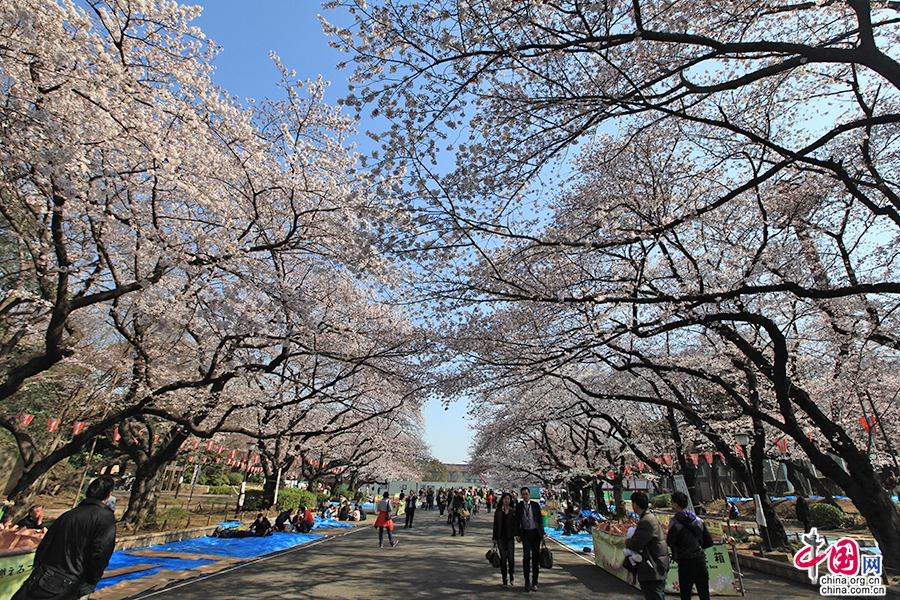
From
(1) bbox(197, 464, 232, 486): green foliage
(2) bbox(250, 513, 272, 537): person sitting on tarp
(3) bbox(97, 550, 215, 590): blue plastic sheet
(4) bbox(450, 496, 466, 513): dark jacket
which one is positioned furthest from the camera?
(1) bbox(197, 464, 232, 486): green foliage

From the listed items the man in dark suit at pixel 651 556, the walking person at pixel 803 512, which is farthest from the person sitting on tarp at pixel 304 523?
the walking person at pixel 803 512

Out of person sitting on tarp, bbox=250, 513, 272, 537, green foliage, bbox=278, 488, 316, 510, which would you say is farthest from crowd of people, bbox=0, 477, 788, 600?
green foliage, bbox=278, 488, 316, 510

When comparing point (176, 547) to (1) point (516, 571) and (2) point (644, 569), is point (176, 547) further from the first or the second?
(2) point (644, 569)

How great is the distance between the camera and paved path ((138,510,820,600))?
7027 mm

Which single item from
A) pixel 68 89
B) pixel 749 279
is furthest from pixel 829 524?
pixel 68 89

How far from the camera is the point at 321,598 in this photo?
663cm

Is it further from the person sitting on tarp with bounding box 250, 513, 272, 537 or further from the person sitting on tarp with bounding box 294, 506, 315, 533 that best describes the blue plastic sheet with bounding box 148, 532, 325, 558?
the person sitting on tarp with bounding box 294, 506, 315, 533

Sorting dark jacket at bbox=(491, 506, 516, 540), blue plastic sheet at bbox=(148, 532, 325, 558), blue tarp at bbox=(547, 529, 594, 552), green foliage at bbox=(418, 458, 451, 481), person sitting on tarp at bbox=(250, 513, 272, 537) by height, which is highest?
green foliage at bbox=(418, 458, 451, 481)

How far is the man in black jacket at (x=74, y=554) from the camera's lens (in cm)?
370

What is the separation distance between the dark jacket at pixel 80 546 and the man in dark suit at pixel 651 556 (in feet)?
17.8

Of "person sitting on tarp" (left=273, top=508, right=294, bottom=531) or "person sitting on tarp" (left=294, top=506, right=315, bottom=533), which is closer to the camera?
"person sitting on tarp" (left=273, top=508, right=294, bottom=531)

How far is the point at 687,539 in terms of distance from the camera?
5516 mm

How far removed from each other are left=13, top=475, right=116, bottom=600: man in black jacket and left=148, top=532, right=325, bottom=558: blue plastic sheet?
7984 mm

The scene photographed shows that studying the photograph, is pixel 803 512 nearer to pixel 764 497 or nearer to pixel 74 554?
pixel 764 497
